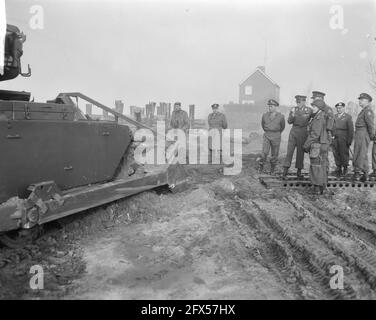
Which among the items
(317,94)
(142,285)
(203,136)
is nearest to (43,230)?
(142,285)

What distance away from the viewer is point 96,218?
538cm

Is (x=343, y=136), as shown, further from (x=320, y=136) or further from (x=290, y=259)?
(x=290, y=259)

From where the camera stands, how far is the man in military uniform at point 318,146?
719 cm

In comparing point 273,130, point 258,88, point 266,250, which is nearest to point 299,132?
point 273,130

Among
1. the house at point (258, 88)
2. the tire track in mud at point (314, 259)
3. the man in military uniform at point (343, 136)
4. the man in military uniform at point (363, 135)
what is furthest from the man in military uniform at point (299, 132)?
the house at point (258, 88)

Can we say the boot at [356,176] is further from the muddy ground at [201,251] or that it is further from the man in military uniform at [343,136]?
the muddy ground at [201,251]

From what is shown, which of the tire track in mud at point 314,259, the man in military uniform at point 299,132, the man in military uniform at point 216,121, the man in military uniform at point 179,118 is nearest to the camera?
the tire track in mud at point 314,259

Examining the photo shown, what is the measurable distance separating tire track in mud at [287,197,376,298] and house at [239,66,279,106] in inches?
1619

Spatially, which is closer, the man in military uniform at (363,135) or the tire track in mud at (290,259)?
the tire track in mud at (290,259)

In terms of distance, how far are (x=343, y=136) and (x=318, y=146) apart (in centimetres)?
195

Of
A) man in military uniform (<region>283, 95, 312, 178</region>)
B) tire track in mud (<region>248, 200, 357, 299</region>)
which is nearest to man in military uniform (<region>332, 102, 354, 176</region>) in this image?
man in military uniform (<region>283, 95, 312, 178</region>)

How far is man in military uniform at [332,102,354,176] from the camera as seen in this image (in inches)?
343

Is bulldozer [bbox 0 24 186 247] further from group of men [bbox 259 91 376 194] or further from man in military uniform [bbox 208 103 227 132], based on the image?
man in military uniform [bbox 208 103 227 132]
